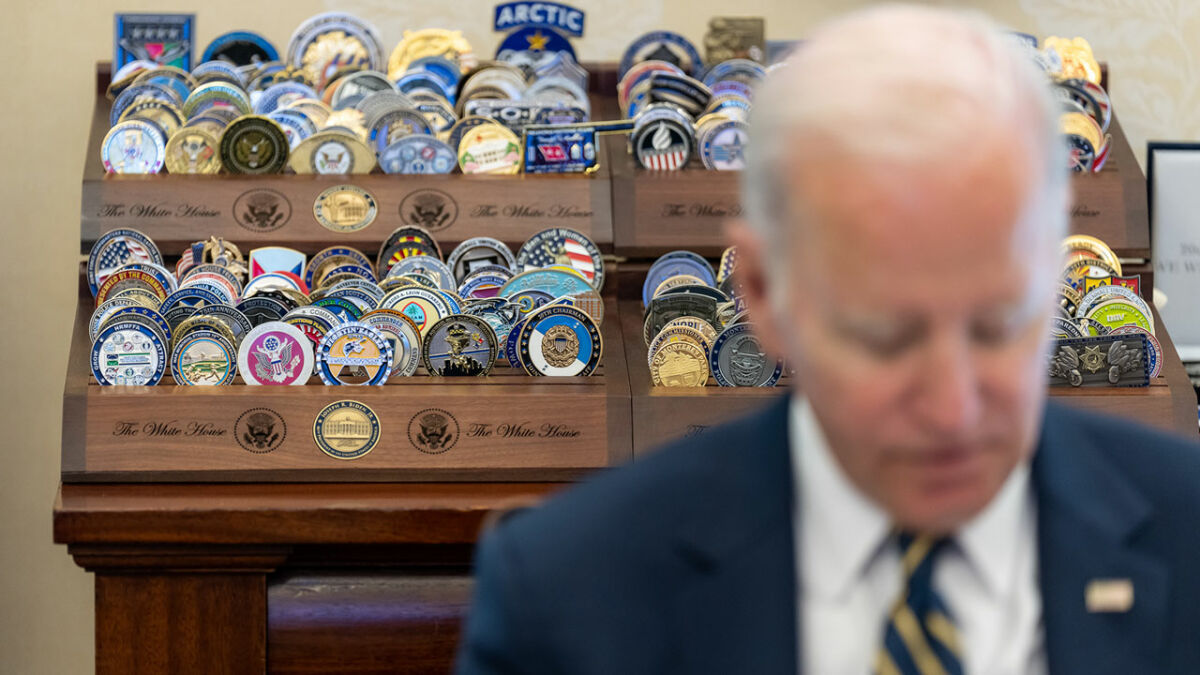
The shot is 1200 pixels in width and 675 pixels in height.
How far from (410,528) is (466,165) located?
92cm

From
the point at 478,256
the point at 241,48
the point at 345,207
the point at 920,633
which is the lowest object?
the point at 920,633

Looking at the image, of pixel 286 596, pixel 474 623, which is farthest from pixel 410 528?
pixel 474 623

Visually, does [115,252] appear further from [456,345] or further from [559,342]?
[559,342]

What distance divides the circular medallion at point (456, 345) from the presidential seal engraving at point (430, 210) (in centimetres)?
39

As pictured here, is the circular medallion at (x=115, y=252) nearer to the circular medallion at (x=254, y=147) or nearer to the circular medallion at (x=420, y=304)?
the circular medallion at (x=254, y=147)

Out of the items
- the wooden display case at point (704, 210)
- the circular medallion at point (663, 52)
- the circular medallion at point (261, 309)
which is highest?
the circular medallion at point (663, 52)

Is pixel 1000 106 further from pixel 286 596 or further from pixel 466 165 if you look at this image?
pixel 466 165

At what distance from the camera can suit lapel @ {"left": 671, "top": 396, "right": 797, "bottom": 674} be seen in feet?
3.31

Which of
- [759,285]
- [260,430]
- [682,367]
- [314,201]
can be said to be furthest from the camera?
[314,201]

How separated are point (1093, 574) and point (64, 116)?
3364 mm

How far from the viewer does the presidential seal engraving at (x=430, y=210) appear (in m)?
2.92

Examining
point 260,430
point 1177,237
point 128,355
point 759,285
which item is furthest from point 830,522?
point 1177,237

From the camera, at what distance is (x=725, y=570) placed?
1.03m

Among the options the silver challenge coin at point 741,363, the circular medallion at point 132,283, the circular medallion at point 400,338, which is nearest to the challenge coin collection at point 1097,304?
the silver challenge coin at point 741,363
